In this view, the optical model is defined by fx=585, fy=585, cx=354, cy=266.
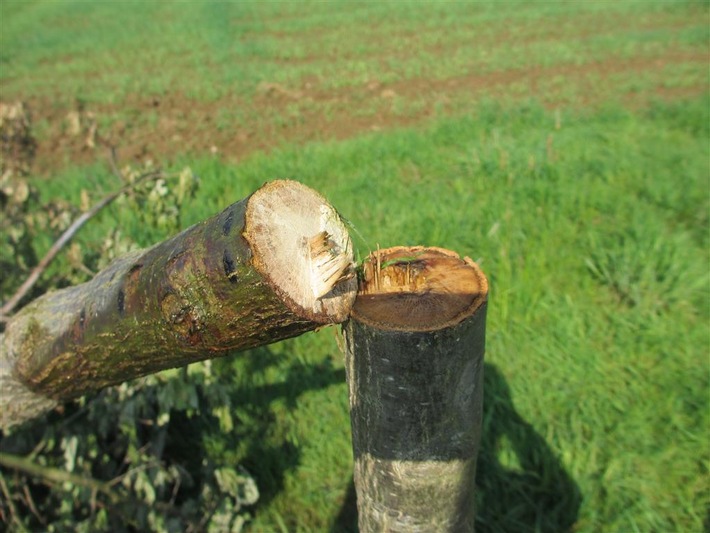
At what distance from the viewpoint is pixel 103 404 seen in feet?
8.50

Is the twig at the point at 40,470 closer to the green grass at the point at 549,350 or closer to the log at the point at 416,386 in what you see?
the green grass at the point at 549,350

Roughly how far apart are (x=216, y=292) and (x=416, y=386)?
47cm

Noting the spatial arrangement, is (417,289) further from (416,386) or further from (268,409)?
(268,409)

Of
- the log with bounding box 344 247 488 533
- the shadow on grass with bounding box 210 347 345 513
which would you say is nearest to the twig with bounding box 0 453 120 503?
the shadow on grass with bounding box 210 347 345 513

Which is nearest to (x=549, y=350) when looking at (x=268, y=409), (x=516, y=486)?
(x=516, y=486)

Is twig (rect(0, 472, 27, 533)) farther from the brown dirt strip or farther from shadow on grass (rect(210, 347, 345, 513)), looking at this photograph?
the brown dirt strip

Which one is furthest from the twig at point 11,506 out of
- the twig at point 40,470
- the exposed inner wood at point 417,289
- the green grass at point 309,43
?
the green grass at point 309,43

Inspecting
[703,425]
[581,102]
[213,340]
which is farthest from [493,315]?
[581,102]

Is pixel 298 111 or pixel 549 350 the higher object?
pixel 549 350

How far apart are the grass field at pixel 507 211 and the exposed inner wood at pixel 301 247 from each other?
0.74 metres

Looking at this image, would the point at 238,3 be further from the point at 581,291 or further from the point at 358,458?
the point at 358,458

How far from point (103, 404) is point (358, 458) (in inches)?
62.8

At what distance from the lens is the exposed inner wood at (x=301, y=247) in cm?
97

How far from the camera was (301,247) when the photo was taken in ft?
3.42
